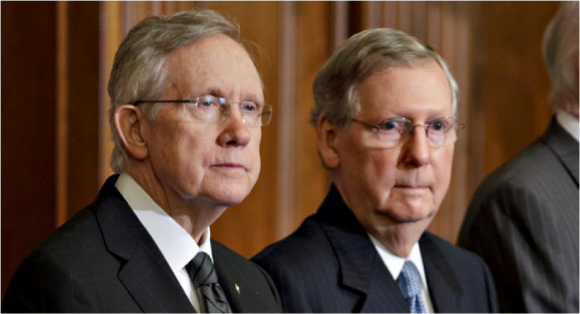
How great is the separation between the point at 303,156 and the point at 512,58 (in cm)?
185

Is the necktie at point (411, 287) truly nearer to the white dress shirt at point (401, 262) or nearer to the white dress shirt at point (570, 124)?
the white dress shirt at point (401, 262)

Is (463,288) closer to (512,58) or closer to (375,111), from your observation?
(375,111)

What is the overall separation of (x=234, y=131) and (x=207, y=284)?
1.26 ft

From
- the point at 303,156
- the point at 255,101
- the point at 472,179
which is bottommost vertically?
the point at 472,179

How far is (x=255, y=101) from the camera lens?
90.6 inches

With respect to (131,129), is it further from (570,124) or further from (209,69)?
(570,124)

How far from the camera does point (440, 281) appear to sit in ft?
9.66

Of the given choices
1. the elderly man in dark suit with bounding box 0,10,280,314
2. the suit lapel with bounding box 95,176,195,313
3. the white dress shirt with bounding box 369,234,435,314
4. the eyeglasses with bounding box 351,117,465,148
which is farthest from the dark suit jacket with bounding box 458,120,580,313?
the suit lapel with bounding box 95,176,195,313

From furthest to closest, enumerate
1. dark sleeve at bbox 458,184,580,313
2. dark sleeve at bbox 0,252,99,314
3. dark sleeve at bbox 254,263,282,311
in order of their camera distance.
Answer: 1. dark sleeve at bbox 458,184,580,313
2. dark sleeve at bbox 254,263,282,311
3. dark sleeve at bbox 0,252,99,314

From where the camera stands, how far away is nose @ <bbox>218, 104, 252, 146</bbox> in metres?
2.20

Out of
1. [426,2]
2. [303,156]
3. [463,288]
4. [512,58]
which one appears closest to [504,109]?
[512,58]

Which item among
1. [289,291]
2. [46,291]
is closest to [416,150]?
[289,291]

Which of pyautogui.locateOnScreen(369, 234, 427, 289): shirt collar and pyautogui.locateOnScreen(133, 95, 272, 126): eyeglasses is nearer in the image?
pyautogui.locateOnScreen(133, 95, 272, 126): eyeglasses

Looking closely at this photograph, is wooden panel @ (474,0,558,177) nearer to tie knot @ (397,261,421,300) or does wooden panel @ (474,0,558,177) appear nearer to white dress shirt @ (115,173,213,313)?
tie knot @ (397,261,421,300)
